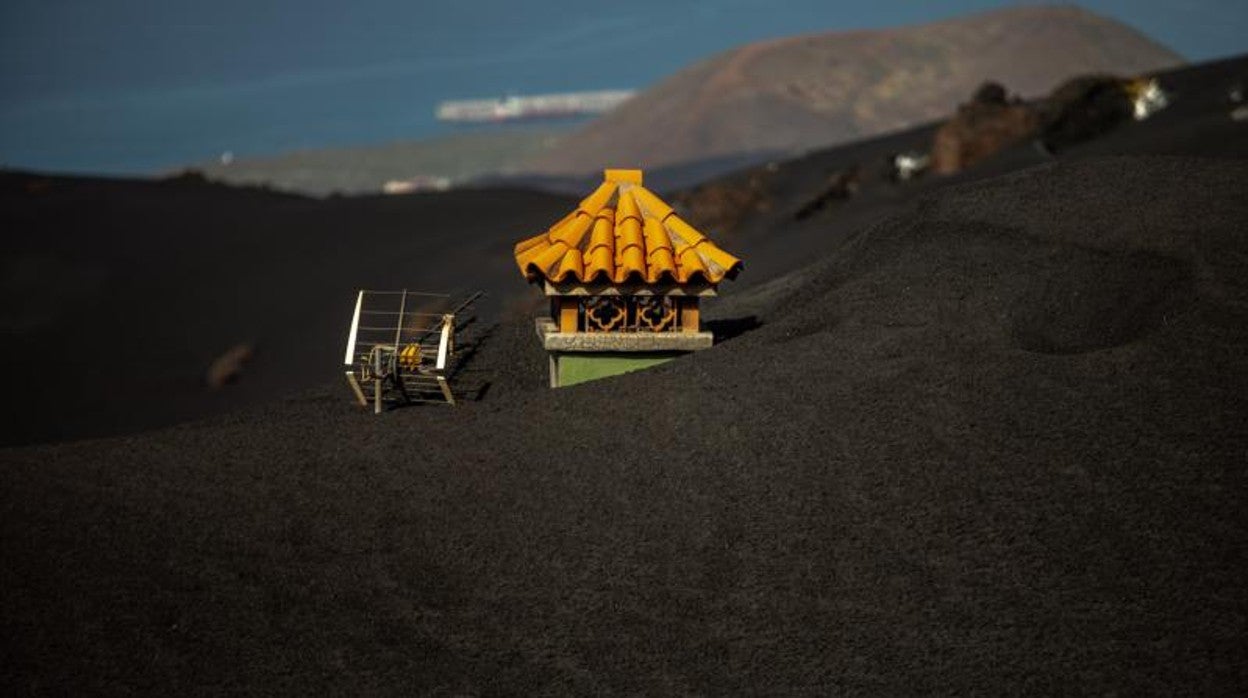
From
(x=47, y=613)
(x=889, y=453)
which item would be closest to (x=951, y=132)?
(x=889, y=453)

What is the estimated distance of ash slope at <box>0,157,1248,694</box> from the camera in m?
9.84

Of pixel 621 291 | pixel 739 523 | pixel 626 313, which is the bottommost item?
pixel 739 523

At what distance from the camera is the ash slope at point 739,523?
9844 millimetres

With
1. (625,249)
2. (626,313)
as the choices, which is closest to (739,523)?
(626,313)

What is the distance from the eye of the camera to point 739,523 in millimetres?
11328

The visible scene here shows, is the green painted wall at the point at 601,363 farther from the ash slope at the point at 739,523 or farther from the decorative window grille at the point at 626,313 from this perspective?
the ash slope at the point at 739,523

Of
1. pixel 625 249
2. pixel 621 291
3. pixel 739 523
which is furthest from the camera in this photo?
pixel 625 249

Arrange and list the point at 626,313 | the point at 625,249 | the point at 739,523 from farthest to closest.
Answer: the point at 626,313 < the point at 625,249 < the point at 739,523

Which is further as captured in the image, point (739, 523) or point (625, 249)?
point (625, 249)

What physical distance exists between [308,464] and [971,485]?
16.7 ft

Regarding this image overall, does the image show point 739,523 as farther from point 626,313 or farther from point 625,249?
point 625,249

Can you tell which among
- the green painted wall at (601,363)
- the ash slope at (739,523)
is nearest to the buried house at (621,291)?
the green painted wall at (601,363)

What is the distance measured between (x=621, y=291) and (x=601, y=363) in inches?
28.5

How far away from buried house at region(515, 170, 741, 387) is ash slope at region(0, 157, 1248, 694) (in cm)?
99
